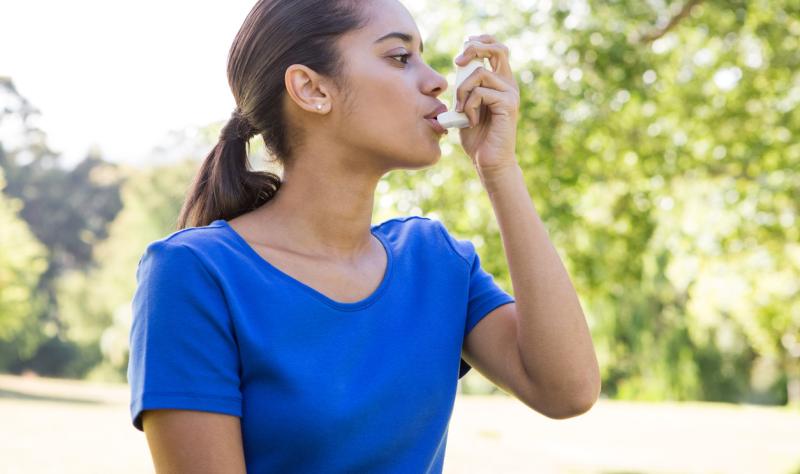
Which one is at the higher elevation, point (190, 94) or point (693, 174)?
point (190, 94)

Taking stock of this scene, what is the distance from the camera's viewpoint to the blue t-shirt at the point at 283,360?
1.52 metres

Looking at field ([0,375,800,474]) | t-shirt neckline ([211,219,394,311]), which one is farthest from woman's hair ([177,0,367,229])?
field ([0,375,800,474])

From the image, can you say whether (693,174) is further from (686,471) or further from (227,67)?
(227,67)

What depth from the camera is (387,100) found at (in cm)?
183

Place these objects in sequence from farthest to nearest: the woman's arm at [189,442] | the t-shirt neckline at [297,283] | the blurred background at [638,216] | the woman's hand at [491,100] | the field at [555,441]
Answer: the field at [555,441]
the blurred background at [638,216]
the woman's hand at [491,100]
the t-shirt neckline at [297,283]
the woman's arm at [189,442]

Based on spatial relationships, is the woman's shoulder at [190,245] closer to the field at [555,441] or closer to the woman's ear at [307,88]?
the woman's ear at [307,88]

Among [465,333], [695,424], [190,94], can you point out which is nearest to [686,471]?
[695,424]

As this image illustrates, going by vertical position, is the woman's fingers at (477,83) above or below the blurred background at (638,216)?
above

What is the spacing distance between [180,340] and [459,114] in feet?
2.44

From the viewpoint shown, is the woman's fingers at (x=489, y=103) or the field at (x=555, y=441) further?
the field at (x=555, y=441)

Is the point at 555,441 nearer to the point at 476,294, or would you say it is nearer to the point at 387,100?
the point at 476,294

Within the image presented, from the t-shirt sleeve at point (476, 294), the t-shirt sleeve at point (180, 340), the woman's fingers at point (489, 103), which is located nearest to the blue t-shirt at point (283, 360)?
the t-shirt sleeve at point (180, 340)

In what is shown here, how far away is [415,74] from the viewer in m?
1.86

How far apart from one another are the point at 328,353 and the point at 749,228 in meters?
6.99
